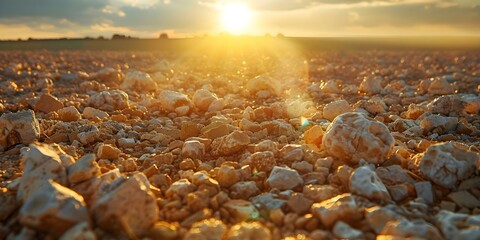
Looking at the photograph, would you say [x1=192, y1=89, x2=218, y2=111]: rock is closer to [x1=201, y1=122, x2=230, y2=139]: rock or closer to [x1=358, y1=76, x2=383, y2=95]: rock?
[x1=201, y1=122, x2=230, y2=139]: rock

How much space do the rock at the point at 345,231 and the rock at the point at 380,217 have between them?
0.11 metres

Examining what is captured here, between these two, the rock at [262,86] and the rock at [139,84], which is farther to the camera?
the rock at [139,84]

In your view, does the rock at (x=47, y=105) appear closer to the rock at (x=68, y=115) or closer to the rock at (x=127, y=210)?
the rock at (x=68, y=115)

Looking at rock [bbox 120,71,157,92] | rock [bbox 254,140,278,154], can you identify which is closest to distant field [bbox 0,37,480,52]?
rock [bbox 120,71,157,92]

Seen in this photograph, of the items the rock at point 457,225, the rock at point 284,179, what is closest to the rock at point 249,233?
the rock at point 284,179

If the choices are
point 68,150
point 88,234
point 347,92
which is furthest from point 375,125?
point 347,92

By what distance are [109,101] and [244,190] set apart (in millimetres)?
3512

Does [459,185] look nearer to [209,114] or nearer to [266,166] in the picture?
[266,166]

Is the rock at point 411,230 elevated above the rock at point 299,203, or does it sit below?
above

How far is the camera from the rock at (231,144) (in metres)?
3.35

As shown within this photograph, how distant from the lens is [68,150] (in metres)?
3.41

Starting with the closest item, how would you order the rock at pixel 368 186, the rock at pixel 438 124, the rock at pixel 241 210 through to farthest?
the rock at pixel 241 210
the rock at pixel 368 186
the rock at pixel 438 124

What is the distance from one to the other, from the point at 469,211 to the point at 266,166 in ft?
4.22

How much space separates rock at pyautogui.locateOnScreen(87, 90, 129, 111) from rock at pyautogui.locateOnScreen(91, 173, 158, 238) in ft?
11.4
